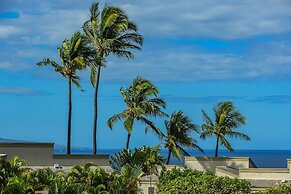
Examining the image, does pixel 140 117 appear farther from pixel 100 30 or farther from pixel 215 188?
pixel 215 188

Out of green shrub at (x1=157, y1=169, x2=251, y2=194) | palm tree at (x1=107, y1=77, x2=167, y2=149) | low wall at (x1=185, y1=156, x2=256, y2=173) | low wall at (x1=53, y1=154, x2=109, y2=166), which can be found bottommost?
green shrub at (x1=157, y1=169, x2=251, y2=194)

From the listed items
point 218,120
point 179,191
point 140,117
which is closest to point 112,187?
point 179,191

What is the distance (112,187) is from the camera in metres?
35.6

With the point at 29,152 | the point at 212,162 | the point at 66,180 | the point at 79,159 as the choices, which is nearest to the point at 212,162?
the point at 212,162

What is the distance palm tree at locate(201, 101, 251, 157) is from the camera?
4969cm

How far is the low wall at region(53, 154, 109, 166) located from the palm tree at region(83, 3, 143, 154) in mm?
5219

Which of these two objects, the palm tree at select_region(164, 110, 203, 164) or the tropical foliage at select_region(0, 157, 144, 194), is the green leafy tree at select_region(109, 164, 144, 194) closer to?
the tropical foliage at select_region(0, 157, 144, 194)

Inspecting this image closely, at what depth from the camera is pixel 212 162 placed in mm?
45375

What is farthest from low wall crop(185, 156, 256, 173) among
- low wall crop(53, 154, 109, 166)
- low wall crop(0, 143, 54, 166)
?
low wall crop(0, 143, 54, 166)

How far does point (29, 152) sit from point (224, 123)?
17147mm

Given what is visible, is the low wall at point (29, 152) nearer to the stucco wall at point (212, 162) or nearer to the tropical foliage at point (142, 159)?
the tropical foliage at point (142, 159)

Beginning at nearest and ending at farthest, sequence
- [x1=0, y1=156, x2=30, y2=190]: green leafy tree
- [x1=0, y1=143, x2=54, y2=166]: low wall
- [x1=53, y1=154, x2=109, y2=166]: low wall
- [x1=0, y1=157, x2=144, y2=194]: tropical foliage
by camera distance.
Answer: [x1=0, y1=157, x2=144, y2=194]: tropical foliage < [x1=0, y1=156, x2=30, y2=190]: green leafy tree < [x1=0, y1=143, x2=54, y2=166]: low wall < [x1=53, y1=154, x2=109, y2=166]: low wall

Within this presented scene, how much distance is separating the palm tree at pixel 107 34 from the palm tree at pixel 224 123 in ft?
27.0

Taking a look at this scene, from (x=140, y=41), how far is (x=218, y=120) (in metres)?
8.85
